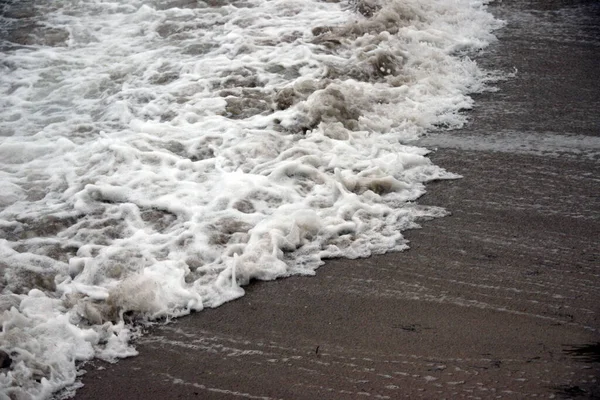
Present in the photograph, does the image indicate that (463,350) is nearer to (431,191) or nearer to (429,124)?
(431,191)

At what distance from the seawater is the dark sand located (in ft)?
0.63

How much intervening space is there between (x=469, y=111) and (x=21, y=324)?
3965mm

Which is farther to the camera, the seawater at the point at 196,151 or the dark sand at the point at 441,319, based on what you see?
the seawater at the point at 196,151

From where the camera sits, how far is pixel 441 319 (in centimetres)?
337

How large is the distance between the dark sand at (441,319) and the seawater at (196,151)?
192 millimetres

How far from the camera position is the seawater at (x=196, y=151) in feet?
12.0

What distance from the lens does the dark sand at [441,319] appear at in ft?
9.87

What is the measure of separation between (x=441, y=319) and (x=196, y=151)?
2.64 meters

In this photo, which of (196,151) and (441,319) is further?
(196,151)

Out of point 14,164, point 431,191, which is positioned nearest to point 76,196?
point 14,164

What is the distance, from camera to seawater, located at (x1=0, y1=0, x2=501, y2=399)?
144 inches

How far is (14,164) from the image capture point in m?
5.14

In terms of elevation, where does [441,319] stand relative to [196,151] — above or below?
below

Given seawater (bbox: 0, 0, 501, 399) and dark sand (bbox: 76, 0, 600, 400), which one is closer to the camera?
dark sand (bbox: 76, 0, 600, 400)
